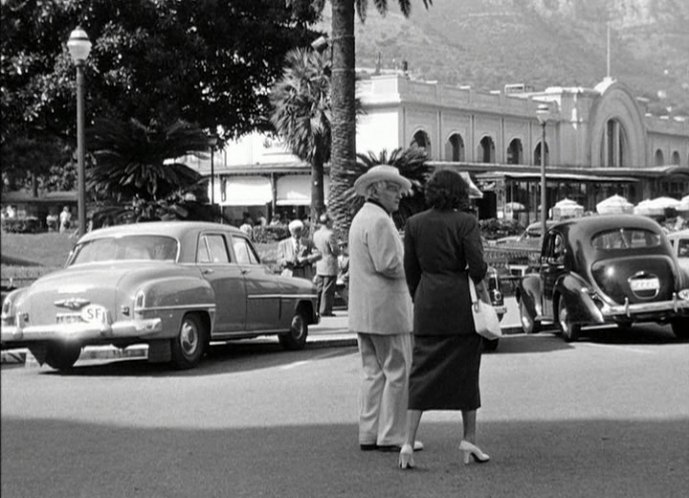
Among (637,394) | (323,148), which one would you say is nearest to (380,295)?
(637,394)

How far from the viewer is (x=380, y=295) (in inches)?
336

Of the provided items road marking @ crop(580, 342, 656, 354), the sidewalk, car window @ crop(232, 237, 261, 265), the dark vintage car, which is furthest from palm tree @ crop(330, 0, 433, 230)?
car window @ crop(232, 237, 261, 265)

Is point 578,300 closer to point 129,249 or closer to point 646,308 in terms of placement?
point 646,308

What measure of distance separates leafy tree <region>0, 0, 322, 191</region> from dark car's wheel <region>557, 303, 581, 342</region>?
14.4m

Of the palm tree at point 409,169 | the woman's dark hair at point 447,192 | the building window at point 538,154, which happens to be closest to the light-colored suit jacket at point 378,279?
the woman's dark hair at point 447,192

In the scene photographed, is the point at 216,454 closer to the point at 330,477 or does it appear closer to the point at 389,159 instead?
the point at 330,477

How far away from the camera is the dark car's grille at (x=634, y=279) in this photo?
56.0 ft

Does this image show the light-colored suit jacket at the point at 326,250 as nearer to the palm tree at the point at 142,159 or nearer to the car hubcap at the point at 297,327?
the palm tree at the point at 142,159

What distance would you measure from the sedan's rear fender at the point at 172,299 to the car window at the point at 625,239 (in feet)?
19.8

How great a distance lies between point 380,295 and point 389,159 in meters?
20.2

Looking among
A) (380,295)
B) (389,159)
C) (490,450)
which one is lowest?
(490,450)

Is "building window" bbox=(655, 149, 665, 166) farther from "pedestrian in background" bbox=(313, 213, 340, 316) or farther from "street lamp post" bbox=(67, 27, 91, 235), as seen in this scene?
"street lamp post" bbox=(67, 27, 91, 235)

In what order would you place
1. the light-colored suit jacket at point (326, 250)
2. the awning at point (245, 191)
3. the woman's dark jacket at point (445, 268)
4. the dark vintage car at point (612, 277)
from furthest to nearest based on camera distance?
1. the awning at point (245, 191)
2. the light-colored suit jacket at point (326, 250)
3. the dark vintage car at point (612, 277)
4. the woman's dark jacket at point (445, 268)

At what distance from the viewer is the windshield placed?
47.3 ft
